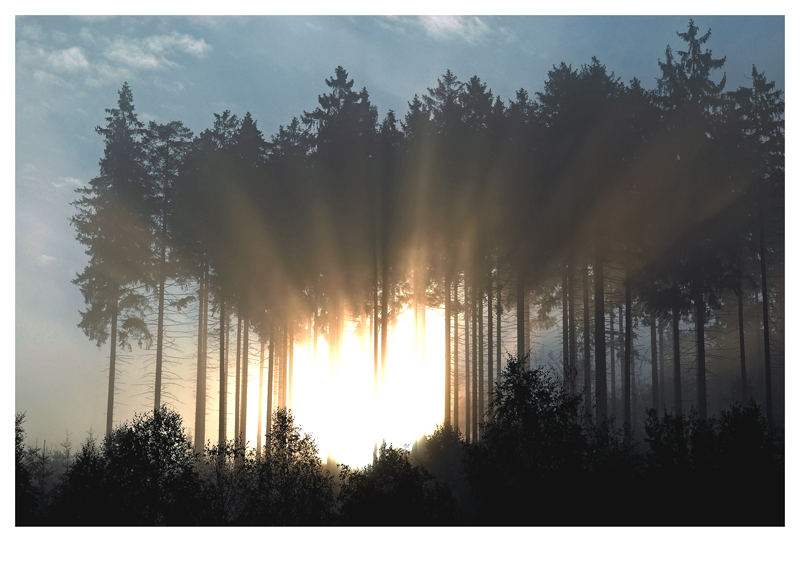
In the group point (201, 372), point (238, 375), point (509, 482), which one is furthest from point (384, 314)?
point (509, 482)

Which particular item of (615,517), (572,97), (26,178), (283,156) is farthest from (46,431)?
(572,97)

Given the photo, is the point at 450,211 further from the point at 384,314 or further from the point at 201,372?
the point at 201,372

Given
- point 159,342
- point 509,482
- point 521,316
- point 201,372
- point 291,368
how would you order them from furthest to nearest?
1. point 291,368
2. point 201,372
3. point 159,342
4. point 521,316
5. point 509,482

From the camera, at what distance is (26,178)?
16062 mm

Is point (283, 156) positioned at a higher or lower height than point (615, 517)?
higher

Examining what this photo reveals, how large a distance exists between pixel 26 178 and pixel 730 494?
18374mm

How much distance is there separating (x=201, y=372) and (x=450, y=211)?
15.3m

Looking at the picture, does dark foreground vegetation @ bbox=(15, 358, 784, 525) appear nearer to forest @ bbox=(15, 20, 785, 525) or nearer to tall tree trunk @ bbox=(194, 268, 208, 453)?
forest @ bbox=(15, 20, 785, 525)

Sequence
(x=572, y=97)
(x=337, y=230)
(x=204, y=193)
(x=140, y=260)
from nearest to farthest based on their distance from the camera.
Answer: (x=572, y=97)
(x=337, y=230)
(x=204, y=193)
(x=140, y=260)

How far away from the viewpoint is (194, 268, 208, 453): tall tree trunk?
97.6 ft

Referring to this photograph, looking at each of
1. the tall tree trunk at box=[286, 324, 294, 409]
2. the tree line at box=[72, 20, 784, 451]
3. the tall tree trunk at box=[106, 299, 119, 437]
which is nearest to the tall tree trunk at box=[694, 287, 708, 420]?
the tree line at box=[72, 20, 784, 451]

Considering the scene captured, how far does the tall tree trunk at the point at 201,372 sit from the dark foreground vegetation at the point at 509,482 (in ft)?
49.8

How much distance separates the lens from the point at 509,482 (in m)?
12.1
